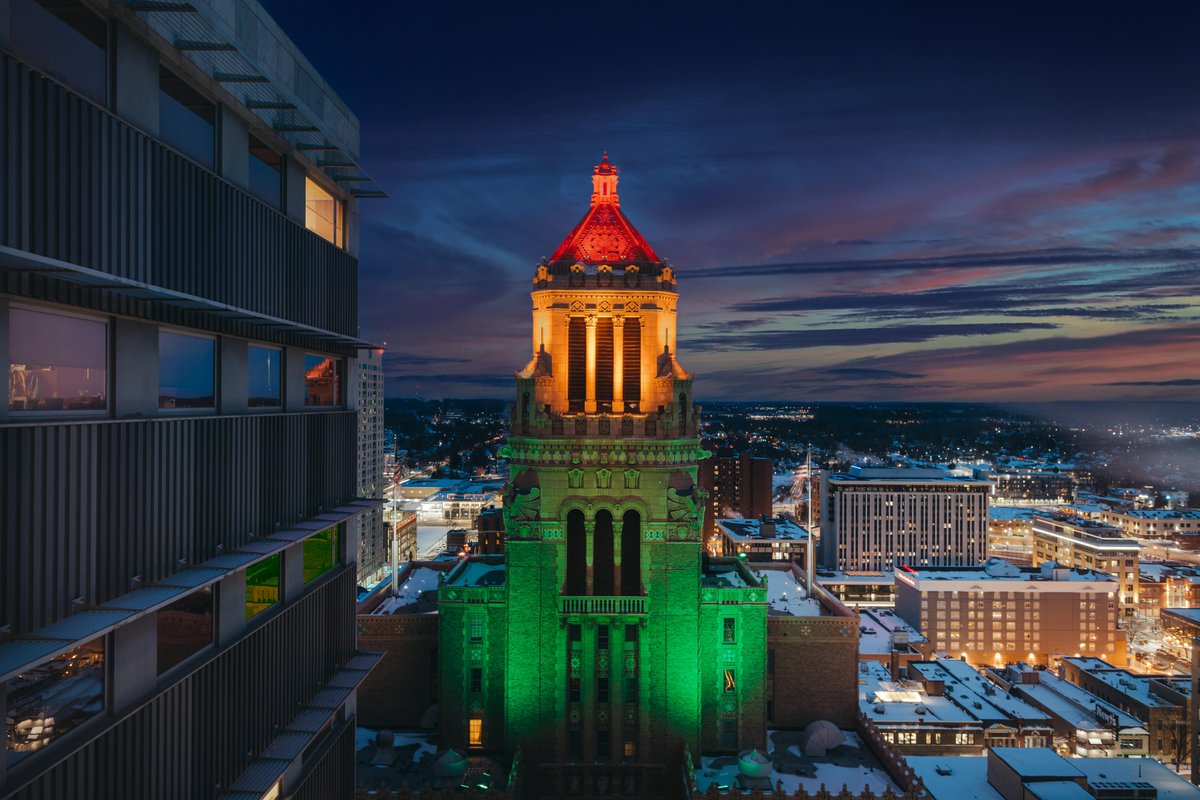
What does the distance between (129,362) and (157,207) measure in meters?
3.62

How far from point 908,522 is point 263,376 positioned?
544 feet

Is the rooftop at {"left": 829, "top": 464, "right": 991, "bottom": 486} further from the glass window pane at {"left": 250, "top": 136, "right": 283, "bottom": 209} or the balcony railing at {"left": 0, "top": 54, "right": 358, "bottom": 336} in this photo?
the balcony railing at {"left": 0, "top": 54, "right": 358, "bottom": 336}

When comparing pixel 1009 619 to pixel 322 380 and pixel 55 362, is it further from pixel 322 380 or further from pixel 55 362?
pixel 55 362

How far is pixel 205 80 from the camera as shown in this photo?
21344mm

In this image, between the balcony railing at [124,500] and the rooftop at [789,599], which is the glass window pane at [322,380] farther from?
the rooftop at [789,599]

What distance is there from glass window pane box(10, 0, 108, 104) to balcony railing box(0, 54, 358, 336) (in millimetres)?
800

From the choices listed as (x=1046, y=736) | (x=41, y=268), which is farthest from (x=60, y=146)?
(x=1046, y=736)

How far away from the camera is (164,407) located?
2014 centimetres

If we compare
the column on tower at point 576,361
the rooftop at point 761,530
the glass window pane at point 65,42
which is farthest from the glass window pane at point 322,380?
the rooftop at point 761,530

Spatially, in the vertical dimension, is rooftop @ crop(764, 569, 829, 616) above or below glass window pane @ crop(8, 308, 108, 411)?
below

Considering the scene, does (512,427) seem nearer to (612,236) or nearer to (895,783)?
(612,236)

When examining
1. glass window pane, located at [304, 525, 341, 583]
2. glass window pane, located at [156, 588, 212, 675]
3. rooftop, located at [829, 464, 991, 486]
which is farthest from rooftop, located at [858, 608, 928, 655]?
glass window pane, located at [156, 588, 212, 675]

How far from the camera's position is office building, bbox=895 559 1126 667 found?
126 m

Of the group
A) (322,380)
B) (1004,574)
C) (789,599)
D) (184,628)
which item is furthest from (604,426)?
(1004,574)
